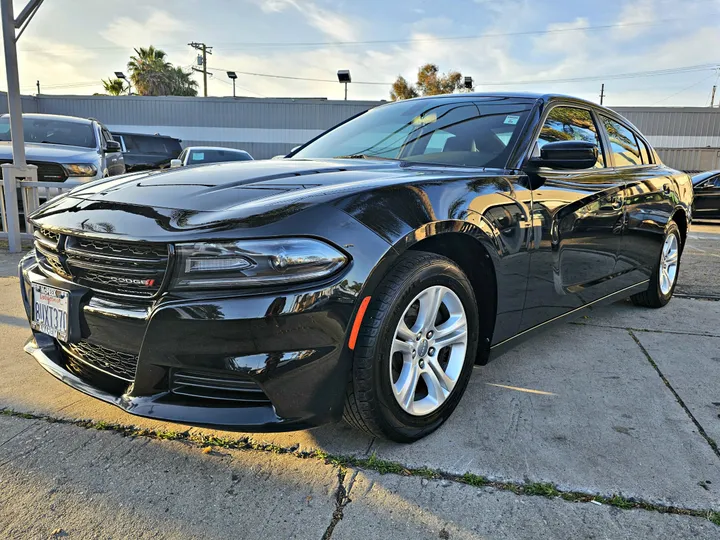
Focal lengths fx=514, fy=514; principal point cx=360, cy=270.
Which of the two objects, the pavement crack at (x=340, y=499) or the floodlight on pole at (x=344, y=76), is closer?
the pavement crack at (x=340, y=499)

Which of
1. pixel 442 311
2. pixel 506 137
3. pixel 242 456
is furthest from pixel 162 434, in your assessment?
pixel 506 137

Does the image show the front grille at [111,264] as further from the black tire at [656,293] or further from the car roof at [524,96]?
the black tire at [656,293]

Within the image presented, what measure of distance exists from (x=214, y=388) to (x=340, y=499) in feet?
1.94

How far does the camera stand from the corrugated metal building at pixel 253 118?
26.0 m

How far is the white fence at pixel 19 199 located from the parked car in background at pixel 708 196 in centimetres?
1249

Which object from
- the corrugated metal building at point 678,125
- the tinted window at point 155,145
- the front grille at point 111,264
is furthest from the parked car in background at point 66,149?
the corrugated metal building at point 678,125

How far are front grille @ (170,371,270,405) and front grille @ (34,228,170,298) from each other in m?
0.31

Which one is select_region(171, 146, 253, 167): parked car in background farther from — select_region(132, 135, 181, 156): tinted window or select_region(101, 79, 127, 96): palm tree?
select_region(101, 79, 127, 96): palm tree

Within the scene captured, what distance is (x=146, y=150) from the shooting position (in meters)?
18.1

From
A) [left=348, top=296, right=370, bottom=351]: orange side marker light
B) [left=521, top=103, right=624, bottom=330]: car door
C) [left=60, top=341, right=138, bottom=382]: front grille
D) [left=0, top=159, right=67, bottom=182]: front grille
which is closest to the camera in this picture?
[left=348, top=296, right=370, bottom=351]: orange side marker light

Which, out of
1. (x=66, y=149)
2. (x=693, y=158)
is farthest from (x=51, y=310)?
(x=693, y=158)

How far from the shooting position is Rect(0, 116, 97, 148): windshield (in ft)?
26.1

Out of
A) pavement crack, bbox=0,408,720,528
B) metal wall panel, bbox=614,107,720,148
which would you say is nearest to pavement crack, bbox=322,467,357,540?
pavement crack, bbox=0,408,720,528

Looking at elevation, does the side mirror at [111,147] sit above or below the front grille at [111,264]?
above
